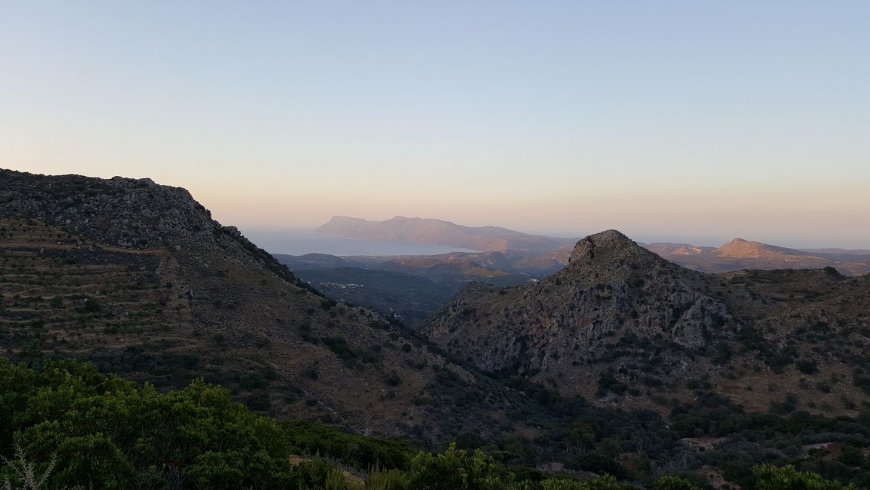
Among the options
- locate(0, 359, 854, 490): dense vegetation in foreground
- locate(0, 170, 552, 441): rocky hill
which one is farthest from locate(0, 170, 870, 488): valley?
locate(0, 359, 854, 490): dense vegetation in foreground

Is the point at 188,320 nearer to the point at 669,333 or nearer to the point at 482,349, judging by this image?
the point at 482,349

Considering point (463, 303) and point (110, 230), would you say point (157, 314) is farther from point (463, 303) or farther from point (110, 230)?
point (463, 303)

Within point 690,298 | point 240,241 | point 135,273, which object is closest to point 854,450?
point 690,298

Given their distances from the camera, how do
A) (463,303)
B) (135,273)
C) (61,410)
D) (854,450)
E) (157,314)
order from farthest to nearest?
(463,303) → (135,273) → (157,314) → (854,450) → (61,410)

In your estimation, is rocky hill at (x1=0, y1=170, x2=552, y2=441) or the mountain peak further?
the mountain peak

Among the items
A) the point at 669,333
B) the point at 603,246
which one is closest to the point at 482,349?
the point at 669,333

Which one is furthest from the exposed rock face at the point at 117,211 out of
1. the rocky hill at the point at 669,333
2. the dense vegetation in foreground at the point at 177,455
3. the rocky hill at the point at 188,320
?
the rocky hill at the point at 669,333

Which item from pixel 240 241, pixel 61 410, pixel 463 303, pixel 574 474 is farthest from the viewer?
pixel 463 303

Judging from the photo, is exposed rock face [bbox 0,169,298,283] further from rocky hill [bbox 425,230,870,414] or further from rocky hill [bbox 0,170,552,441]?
rocky hill [bbox 425,230,870,414]
